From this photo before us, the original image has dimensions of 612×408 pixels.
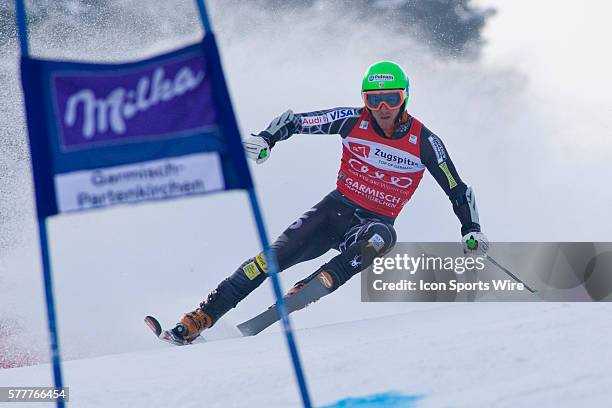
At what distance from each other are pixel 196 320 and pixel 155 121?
3.27 m

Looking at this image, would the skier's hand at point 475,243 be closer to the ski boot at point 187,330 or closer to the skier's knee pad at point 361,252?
the skier's knee pad at point 361,252

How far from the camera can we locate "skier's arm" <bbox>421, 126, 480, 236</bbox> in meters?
6.06

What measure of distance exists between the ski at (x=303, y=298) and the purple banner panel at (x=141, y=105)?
3268 mm

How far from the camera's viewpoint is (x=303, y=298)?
19.6 feet

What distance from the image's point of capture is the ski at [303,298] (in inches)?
233

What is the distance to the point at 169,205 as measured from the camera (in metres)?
10.2

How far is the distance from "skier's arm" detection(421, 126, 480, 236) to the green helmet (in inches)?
18.4

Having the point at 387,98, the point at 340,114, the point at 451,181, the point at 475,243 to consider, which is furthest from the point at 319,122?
the point at 475,243

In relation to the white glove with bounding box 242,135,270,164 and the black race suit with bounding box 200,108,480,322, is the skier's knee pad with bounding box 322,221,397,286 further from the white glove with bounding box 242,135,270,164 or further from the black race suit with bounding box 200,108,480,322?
the white glove with bounding box 242,135,270,164

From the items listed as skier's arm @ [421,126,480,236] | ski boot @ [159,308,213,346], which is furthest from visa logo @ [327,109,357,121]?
ski boot @ [159,308,213,346]

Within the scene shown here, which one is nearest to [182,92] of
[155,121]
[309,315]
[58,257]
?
[155,121]

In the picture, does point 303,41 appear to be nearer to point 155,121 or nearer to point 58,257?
point 58,257

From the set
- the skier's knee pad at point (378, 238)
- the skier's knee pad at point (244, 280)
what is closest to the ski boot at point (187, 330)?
the skier's knee pad at point (244, 280)

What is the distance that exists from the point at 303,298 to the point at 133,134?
11.2 ft
